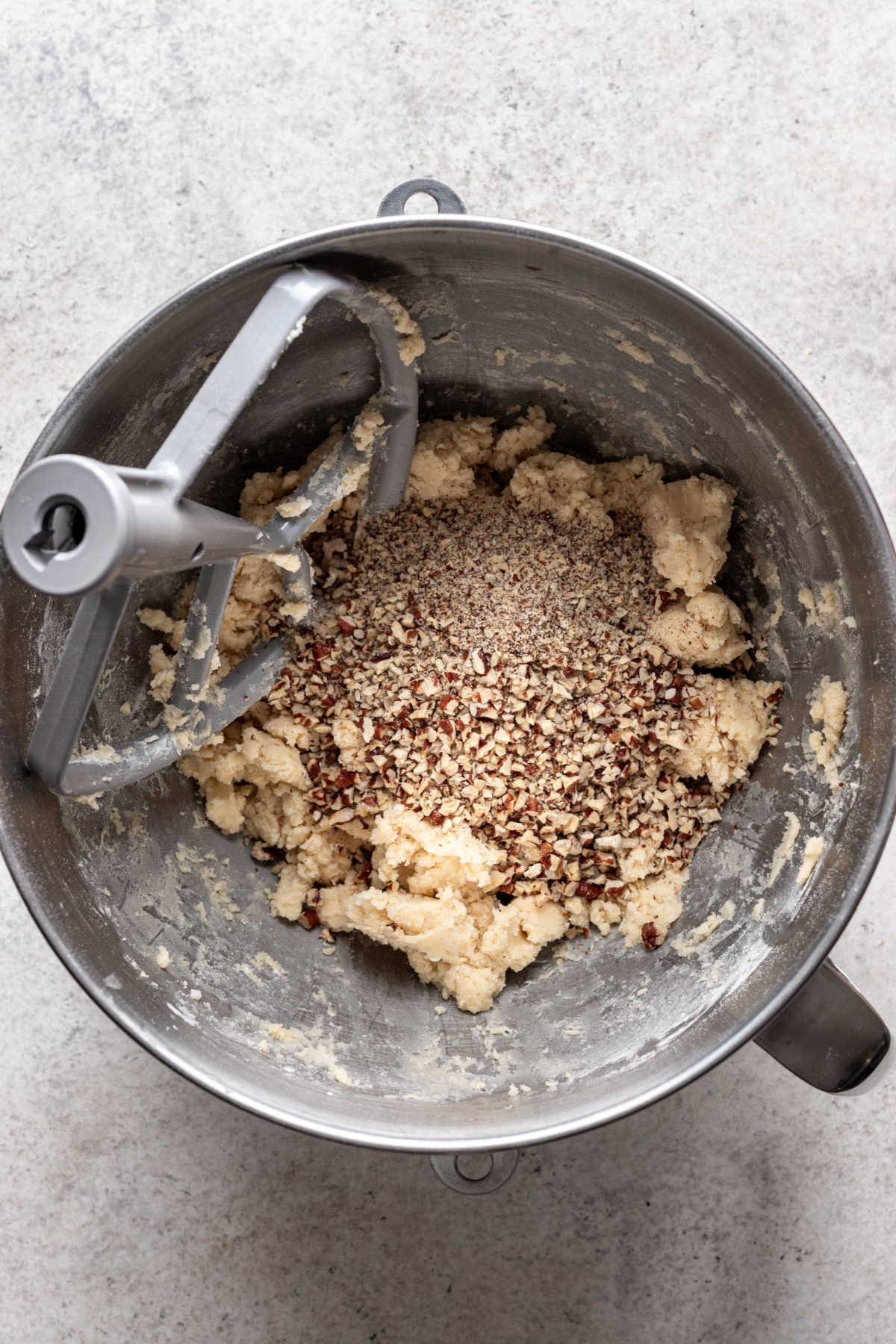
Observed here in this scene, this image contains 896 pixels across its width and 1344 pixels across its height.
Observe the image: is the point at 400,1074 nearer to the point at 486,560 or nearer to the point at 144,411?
the point at 486,560

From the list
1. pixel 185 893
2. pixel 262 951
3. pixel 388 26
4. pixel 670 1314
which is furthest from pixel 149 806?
pixel 388 26

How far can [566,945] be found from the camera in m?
1.36

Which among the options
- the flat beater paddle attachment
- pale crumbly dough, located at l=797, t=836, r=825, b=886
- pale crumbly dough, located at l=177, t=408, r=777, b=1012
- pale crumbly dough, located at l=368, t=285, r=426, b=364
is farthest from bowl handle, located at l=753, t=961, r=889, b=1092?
pale crumbly dough, located at l=368, t=285, r=426, b=364

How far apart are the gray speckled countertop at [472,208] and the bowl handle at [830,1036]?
0.31 m

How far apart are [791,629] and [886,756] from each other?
228 mm

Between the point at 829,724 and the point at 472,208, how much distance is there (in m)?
0.85

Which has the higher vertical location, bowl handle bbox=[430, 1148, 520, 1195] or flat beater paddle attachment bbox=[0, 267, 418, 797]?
flat beater paddle attachment bbox=[0, 267, 418, 797]

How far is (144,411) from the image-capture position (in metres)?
1.17

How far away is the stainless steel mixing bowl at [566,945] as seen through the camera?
42.6 inches

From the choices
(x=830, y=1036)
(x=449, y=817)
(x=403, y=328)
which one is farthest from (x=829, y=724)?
(x=403, y=328)

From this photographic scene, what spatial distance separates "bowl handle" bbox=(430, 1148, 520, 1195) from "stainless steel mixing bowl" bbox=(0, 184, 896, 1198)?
18cm

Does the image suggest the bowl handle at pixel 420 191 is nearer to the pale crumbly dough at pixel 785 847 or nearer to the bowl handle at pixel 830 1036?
the pale crumbly dough at pixel 785 847

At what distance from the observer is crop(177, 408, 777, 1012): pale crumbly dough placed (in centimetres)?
128

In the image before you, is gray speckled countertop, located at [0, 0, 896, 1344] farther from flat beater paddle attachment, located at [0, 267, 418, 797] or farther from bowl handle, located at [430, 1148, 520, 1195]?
flat beater paddle attachment, located at [0, 267, 418, 797]
